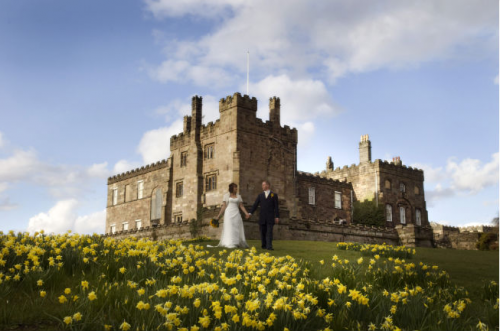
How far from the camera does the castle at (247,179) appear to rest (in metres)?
36.8

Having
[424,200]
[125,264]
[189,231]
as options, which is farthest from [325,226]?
[125,264]

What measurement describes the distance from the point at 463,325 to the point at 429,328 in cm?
51

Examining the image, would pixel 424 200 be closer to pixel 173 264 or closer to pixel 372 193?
pixel 372 193

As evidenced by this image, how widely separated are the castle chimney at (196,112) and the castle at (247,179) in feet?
0.28

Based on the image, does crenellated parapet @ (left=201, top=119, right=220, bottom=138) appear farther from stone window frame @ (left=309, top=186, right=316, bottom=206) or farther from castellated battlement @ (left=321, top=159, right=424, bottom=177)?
castellated battlement @ (left=321, top=159, right=424, bottom=177)

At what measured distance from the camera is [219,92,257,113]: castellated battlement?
122 ft

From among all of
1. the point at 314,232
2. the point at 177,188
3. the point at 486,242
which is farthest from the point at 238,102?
the point at 486,242

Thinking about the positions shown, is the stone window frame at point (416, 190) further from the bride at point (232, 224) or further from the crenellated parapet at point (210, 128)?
the bride at point (232, 224)

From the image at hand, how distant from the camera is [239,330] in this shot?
17.6ft

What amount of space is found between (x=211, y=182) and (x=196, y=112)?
669cm

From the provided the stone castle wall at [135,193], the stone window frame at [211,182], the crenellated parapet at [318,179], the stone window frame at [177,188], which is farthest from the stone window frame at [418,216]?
the stone castle wall at [135,193]

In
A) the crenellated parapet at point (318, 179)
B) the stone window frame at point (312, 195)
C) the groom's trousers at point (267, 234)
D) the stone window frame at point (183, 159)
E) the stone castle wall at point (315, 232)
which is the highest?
the stone window frame at point (183, 159)

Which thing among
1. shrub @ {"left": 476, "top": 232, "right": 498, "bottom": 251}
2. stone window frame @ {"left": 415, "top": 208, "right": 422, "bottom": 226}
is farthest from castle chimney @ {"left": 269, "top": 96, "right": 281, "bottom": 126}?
stone window frame @ {"left": 415, "top": 208, "right": 422, "bottom": 226}

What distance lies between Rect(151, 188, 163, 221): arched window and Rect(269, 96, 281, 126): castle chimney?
1324cm
